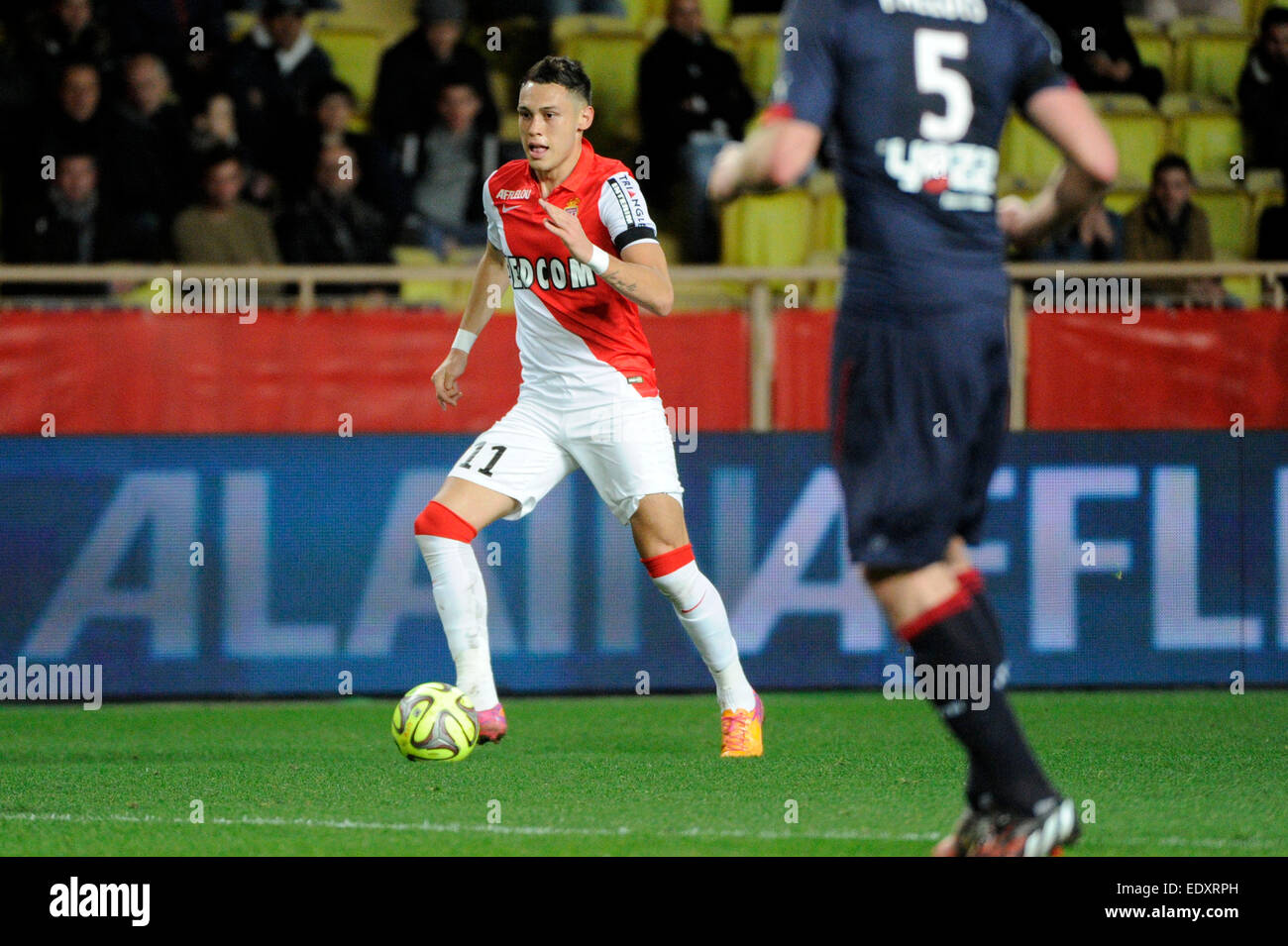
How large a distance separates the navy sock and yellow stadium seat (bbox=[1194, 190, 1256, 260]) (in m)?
8.07

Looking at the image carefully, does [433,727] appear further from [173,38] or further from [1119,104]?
[1119,104]

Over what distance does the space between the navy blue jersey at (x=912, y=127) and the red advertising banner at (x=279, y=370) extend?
4.73 metres

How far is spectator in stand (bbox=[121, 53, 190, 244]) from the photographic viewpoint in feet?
34.2

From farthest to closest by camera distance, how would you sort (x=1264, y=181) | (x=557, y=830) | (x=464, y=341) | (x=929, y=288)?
1. (x=1264, y=181)
2. (x=464, y=341)
3. (x=557, y=830)
4. (x=929, y=288)

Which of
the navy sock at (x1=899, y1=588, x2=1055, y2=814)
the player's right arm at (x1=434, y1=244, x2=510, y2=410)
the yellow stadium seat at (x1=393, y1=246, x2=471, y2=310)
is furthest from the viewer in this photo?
the yellow stadium seat at (x1=393, y1=246, x2=471, y2=310)

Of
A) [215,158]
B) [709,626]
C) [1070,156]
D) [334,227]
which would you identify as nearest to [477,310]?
[709,626]

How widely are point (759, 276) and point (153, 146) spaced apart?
11.8 ft

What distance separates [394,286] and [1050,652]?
12.2 feet

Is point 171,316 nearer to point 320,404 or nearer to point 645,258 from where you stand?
point 320,404

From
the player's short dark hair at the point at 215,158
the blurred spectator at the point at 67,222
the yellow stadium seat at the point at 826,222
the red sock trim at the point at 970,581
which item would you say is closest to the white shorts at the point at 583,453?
the red sock trim at the point at 970,581

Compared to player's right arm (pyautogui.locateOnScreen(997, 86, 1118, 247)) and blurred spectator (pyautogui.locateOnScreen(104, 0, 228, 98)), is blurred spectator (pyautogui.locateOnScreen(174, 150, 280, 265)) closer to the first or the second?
blurred spectator (pyautogui.locateOnScreen(104, 0, 228, 98))

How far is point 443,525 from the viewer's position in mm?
6438

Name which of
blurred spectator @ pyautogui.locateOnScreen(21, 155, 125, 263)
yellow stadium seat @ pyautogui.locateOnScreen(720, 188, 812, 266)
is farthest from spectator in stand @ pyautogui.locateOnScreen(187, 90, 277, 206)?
yellow stadium seat @ pyautogui.locateOnScreen(720, 188, 812, 266)

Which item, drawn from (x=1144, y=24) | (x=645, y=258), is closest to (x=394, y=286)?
(x=645, y=258)
